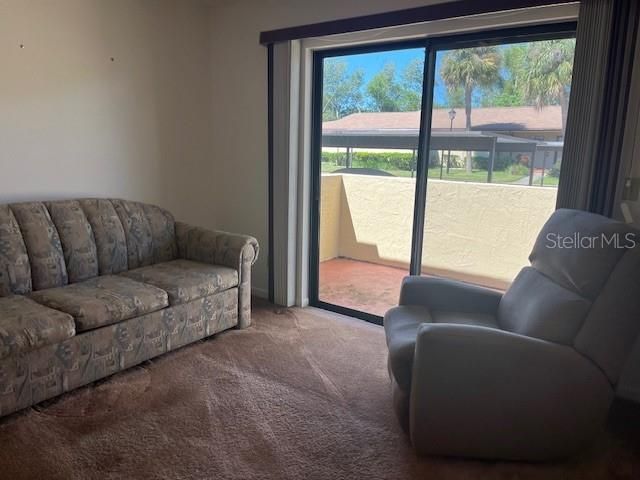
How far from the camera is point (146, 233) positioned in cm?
332

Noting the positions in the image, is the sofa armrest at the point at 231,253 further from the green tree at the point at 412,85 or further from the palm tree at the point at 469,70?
the palm tree at the point at 469,70

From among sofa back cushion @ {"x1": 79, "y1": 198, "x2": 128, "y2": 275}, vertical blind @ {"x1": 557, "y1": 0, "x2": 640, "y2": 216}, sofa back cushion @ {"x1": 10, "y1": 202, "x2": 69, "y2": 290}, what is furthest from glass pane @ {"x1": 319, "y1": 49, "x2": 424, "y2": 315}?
sofa back cushion @ {"x1": 10, "y1": 202, "x2": 69, "y2": 290}

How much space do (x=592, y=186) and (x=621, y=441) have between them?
1.25 m

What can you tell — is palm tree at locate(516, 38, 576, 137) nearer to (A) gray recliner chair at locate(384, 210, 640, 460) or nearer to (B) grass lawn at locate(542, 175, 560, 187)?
(B) grass lawn at locate(542, 175, 560, 187)

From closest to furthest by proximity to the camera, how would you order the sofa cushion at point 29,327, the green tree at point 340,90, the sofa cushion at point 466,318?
1. the sofa cushion at point 29,327
2. the sofa cushion at point 466,318
3. the green tree at point 340,90

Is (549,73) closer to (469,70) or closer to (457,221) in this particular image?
(469,70)

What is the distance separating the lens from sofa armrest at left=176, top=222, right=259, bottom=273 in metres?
3.19

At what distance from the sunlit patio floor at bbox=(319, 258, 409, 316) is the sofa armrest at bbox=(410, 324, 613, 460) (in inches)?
70.2

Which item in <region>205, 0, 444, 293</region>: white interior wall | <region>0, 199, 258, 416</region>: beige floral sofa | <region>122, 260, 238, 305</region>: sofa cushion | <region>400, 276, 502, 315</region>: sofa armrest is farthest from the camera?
<region>205, 0, 444, 293</region>: white interior wall

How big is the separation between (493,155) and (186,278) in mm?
2119

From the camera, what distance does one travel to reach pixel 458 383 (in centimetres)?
185

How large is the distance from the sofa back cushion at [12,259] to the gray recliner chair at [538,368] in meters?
2.16

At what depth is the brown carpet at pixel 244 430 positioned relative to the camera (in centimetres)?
187

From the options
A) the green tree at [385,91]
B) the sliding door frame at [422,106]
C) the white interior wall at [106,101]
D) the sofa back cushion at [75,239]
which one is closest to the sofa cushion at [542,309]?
the sliding door frame at [422,106]
